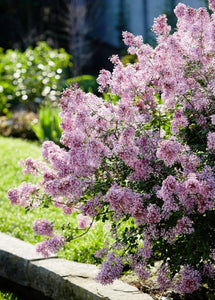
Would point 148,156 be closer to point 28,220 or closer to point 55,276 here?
point 55,276

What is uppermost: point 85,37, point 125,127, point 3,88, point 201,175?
point 85,37

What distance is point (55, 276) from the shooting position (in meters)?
3.26

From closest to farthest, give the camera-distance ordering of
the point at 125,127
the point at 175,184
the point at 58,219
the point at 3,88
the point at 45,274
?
the point at 175,184
the point at 125,127
the point at 45,274
the point at 58,219
the point at 3,88

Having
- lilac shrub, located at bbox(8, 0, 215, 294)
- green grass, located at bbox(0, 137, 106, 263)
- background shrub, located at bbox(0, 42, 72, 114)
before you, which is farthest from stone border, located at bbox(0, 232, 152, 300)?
background shrub, located at bbox(0, 42, 72, 114)

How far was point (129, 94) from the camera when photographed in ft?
9.60

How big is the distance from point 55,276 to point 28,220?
159cm

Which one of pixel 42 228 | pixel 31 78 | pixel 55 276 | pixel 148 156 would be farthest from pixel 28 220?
pixel 31 78

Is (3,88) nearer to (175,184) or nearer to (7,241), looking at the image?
(7,241)

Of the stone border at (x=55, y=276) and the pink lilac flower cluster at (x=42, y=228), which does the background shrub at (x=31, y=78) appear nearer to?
the stone border at (x=55, y=276)

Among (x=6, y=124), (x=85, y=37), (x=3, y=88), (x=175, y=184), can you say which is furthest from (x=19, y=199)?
(x=85, y=37)

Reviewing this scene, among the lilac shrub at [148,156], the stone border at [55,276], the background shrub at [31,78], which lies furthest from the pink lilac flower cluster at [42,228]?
the background shrub at [31,78]

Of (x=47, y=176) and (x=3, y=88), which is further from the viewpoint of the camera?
(x=3, y=88)

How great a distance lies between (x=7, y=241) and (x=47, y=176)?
3.62ft

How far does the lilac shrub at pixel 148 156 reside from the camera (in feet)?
8.18
